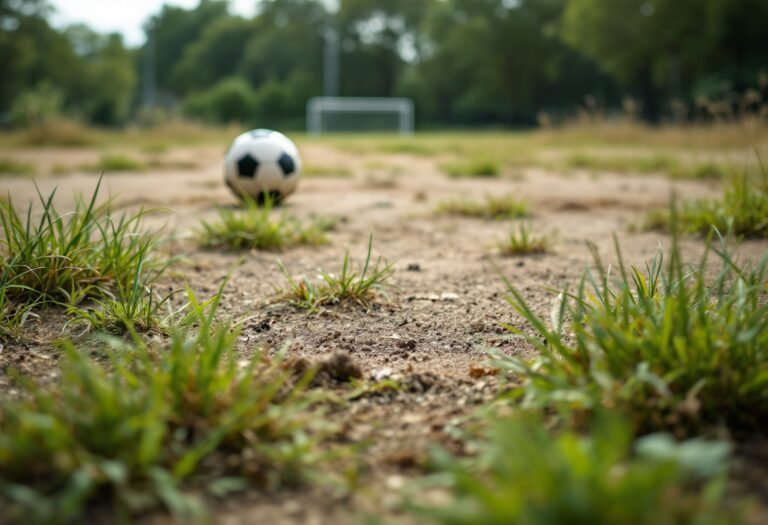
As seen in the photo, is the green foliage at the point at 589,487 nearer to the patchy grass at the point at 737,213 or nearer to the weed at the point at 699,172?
the patchy grass at the point at 737,213

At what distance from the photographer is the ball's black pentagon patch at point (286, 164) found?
17.2 ft

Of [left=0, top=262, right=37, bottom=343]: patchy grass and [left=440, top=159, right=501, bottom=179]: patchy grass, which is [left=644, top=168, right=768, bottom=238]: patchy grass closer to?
[left=0, top=262, right=37, bottom=343]: patchy grass

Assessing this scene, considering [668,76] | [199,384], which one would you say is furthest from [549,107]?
[199,384]

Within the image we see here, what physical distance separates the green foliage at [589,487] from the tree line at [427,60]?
12.4m

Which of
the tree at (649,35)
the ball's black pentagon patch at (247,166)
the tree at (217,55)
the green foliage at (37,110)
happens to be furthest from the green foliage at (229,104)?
the ball's black pentagon patch at (247,166)

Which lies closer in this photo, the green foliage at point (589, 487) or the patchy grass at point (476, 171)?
the green foliage at point (589, 487)

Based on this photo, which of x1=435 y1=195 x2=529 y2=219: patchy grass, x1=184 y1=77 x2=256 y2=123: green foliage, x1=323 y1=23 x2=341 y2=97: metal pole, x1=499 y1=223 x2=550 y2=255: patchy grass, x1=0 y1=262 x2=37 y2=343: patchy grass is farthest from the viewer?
x1=323 y1=23 x2=341 y2=97: metal pole

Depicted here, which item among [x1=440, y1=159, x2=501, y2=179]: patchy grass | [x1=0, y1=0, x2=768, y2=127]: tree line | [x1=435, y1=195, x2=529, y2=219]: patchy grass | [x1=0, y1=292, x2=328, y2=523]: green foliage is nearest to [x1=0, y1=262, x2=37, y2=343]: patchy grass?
[x1=0, y1=292, x2=328, y2=523]: green foliage

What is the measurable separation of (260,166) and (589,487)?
4.33m

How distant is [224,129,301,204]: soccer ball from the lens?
5.11 m

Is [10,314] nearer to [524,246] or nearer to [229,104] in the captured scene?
[524,246]

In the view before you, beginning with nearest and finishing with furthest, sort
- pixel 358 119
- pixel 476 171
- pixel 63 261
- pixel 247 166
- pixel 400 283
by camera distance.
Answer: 1. pixel 63 261
2. pixel 400 283
3. pixel 247 166
4. pixel 476 171
5. pixel 358 119

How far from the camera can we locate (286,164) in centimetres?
529

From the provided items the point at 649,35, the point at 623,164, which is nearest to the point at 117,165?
the point at 623,164
